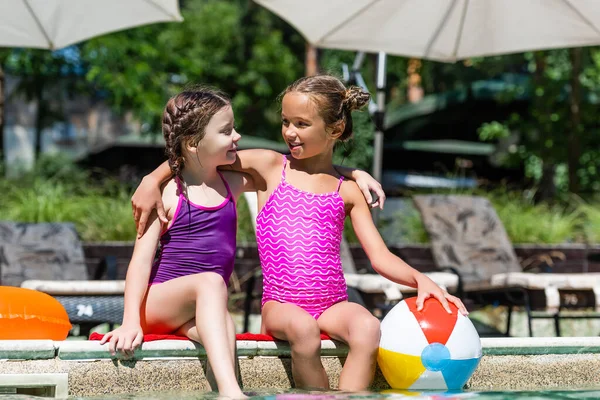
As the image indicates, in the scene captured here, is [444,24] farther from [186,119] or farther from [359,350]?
[359,350]

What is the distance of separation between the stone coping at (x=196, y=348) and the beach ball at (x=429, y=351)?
200mm

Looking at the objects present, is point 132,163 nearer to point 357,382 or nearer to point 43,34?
point 43,34

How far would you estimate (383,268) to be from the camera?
351 cm

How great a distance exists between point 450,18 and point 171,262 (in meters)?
3.38

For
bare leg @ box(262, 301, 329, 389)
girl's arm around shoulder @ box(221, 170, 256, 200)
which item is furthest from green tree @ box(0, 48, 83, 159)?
bare leg @ box(262, 301, 329, 389)

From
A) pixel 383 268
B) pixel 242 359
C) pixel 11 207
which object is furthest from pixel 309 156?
pixel 11 207

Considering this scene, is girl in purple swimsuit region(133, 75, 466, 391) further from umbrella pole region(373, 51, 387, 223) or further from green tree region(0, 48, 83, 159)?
green tree region(0, 48, 83, 159)

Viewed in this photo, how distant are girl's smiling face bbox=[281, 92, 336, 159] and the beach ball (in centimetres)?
86

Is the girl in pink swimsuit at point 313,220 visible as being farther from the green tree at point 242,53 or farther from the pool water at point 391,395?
the green tree at point 242,53

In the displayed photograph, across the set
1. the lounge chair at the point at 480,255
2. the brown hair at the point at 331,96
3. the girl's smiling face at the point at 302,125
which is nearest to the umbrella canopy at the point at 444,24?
the lounge chair at the point at 480,255

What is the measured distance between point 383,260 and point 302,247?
1.15 feet

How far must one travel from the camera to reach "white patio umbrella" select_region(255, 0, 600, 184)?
18.5 ft

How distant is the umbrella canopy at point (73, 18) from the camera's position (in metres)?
5.39

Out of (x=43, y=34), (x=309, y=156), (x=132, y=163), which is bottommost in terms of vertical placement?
(x=132, y=163)
